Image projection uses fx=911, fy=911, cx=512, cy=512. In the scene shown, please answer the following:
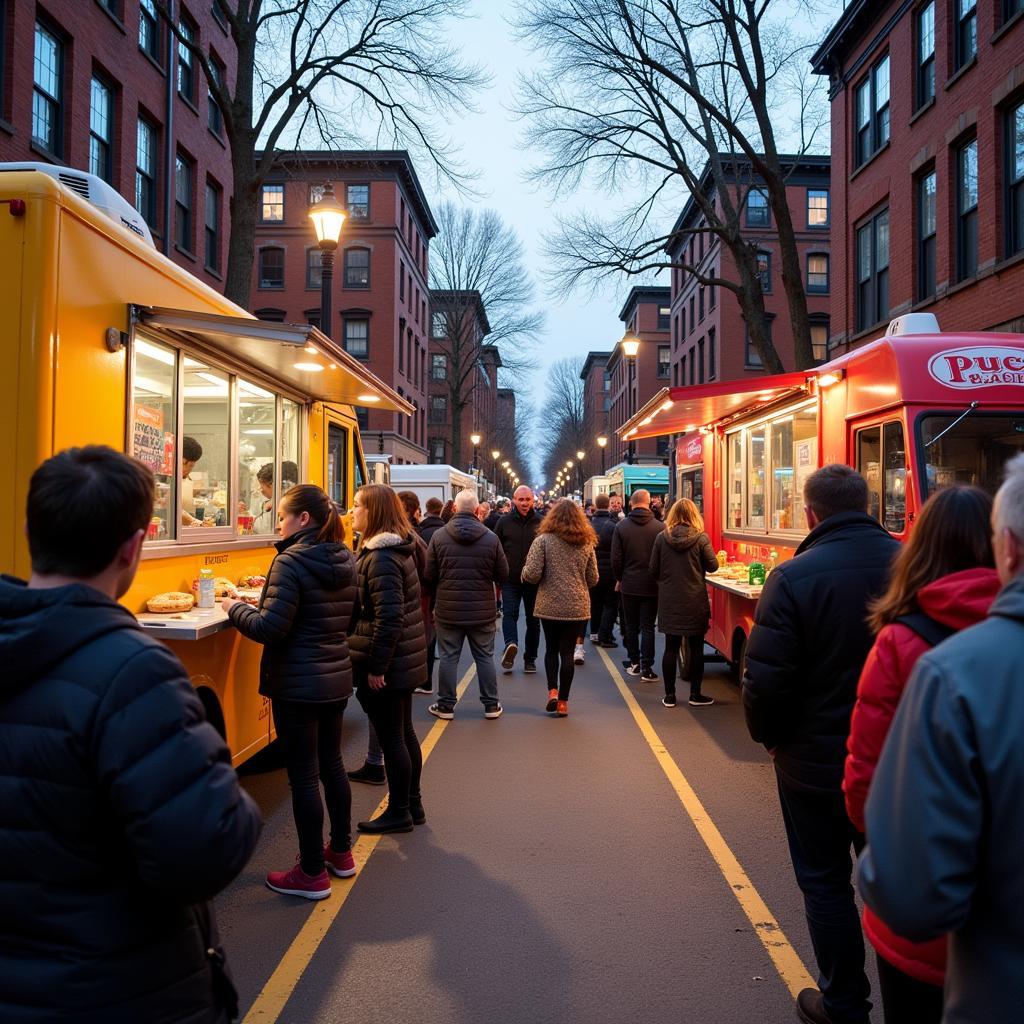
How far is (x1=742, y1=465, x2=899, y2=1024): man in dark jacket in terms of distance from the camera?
3.35 m

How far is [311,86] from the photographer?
15664mm

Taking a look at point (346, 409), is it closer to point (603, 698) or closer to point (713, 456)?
point (603, 698)

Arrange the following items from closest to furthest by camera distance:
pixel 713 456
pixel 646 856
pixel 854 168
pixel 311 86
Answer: pixel 646 856, pixel 713 456, pixel 311 86, pixel 854 168

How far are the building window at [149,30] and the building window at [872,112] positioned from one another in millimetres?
15937

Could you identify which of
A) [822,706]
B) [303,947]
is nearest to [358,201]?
[303,947]

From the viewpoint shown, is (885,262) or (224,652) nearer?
(224,652)

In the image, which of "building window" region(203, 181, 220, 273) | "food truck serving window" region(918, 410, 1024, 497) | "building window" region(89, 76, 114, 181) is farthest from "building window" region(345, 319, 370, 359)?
"food truck serving window" region(918, 410, 1024, 497)

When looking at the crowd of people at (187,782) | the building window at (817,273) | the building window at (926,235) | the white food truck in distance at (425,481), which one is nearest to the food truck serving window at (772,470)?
the crowd of people at (187,782)

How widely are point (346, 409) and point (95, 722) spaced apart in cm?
841

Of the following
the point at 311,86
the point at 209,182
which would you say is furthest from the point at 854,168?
the point at 209,182

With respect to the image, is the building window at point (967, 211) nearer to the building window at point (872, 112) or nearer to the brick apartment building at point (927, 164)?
the brick apartment building at point (927, 164)

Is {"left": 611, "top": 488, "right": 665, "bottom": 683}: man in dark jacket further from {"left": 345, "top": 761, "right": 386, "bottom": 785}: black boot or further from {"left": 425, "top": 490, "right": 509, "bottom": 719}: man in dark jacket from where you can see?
{"left": 345, "top": 761, "right": 386, "bottom": 785}: black boot

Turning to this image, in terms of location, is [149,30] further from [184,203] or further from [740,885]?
[740,885]

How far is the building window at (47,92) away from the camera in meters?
15.4
